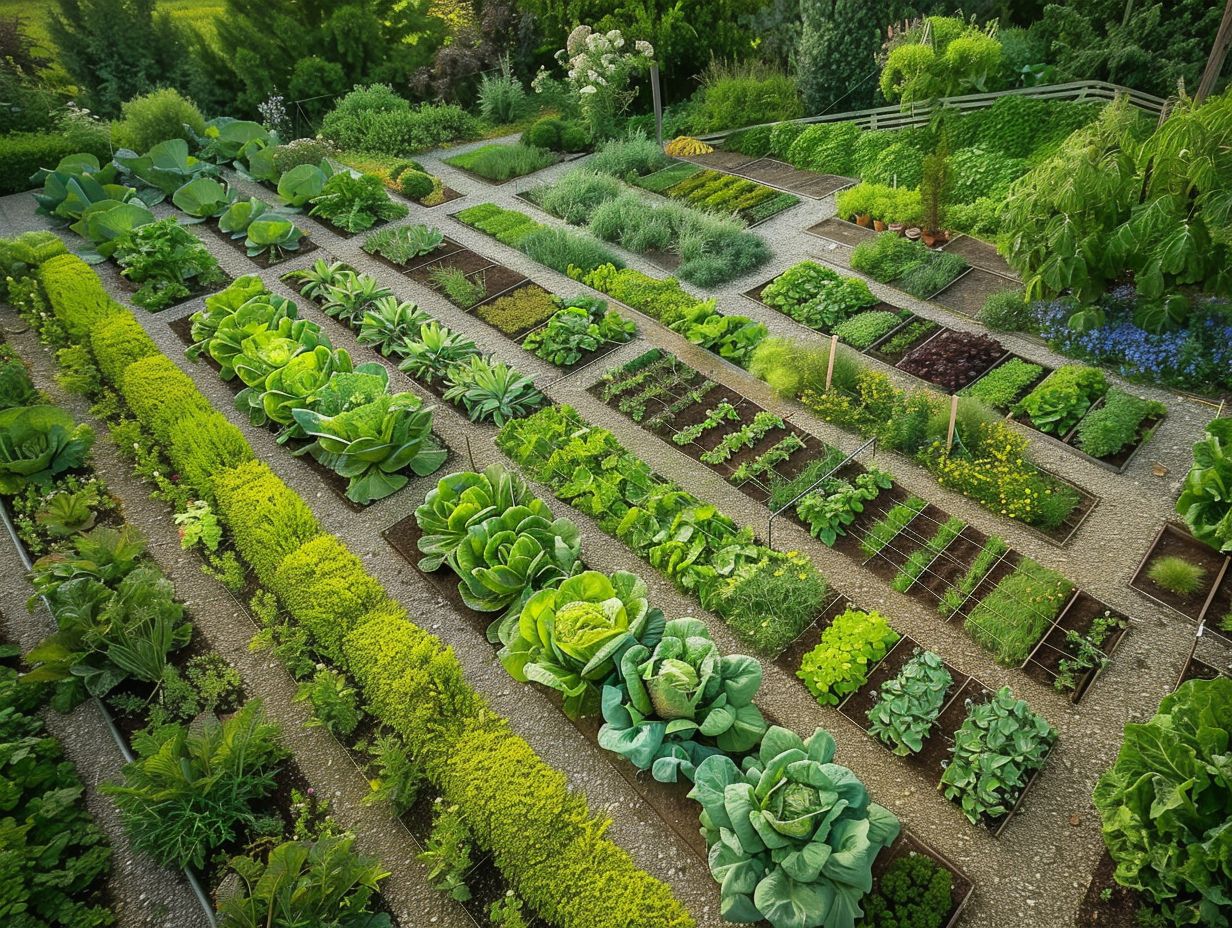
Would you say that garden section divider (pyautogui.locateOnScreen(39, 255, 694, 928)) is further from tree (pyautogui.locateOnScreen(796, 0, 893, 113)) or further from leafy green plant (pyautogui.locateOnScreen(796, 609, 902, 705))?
tree (pyautogui.locateOnScreen(796, 0, 893, 113))

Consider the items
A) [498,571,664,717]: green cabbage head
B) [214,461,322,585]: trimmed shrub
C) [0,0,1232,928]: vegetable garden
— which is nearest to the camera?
[0,0,1232,928]: vegetable garden

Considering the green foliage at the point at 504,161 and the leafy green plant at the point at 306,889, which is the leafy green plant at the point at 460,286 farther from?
the leafy green plant at the point at 306,889

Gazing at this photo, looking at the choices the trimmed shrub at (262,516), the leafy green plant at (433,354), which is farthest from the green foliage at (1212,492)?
the trimmed shrub at (262,516)

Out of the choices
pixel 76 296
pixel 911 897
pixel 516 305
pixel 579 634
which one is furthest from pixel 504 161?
pixel 911 897

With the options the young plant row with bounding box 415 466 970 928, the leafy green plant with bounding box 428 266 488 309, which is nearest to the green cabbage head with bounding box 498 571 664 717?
the young plant row with bounding box 415 466 970 928

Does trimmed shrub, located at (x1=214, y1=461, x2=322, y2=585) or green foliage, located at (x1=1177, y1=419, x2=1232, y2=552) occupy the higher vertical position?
green foliage, located at (x1=1177, y1=419, x2=1232, y2=552)
